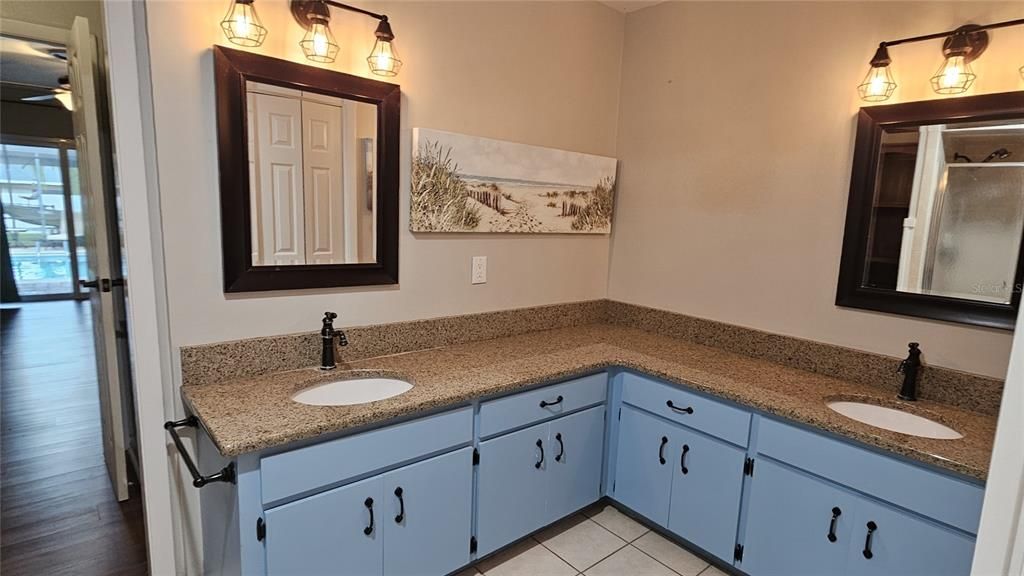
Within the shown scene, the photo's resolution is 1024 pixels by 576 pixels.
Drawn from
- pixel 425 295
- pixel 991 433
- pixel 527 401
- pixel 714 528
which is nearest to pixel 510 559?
pixel 527 401

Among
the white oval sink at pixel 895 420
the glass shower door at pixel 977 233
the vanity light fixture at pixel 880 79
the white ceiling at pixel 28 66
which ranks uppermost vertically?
the white ceiling at pixel 28 66

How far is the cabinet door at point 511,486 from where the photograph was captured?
6.24 feet

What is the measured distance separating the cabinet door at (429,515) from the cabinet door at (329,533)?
4cm

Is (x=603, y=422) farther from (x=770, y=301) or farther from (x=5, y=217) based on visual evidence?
(x=5, y=217)

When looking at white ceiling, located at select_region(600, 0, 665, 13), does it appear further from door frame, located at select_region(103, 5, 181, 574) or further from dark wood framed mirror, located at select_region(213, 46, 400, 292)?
door frame, located at select_region(103, 5, 181, 574)

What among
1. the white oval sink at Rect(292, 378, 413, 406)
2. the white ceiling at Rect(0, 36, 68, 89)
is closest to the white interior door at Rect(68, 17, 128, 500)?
the white oval sink at Rect(292, 378, 413, 406)

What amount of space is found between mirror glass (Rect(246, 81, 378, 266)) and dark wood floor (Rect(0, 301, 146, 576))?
1425 millimetres

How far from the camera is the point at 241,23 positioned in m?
1.58

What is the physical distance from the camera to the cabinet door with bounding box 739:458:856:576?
5.45ft

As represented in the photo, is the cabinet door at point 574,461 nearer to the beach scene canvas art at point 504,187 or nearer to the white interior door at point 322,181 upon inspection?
the beach scene canvas art at point 504,187

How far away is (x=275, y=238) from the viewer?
1764 mm

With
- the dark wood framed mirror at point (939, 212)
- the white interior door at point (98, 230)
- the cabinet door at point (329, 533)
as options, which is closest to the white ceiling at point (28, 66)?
the white interior door at point (98, 230)

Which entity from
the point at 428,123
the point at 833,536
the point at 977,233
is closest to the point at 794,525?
the point at 833,536

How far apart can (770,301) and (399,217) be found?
1.66 meters
